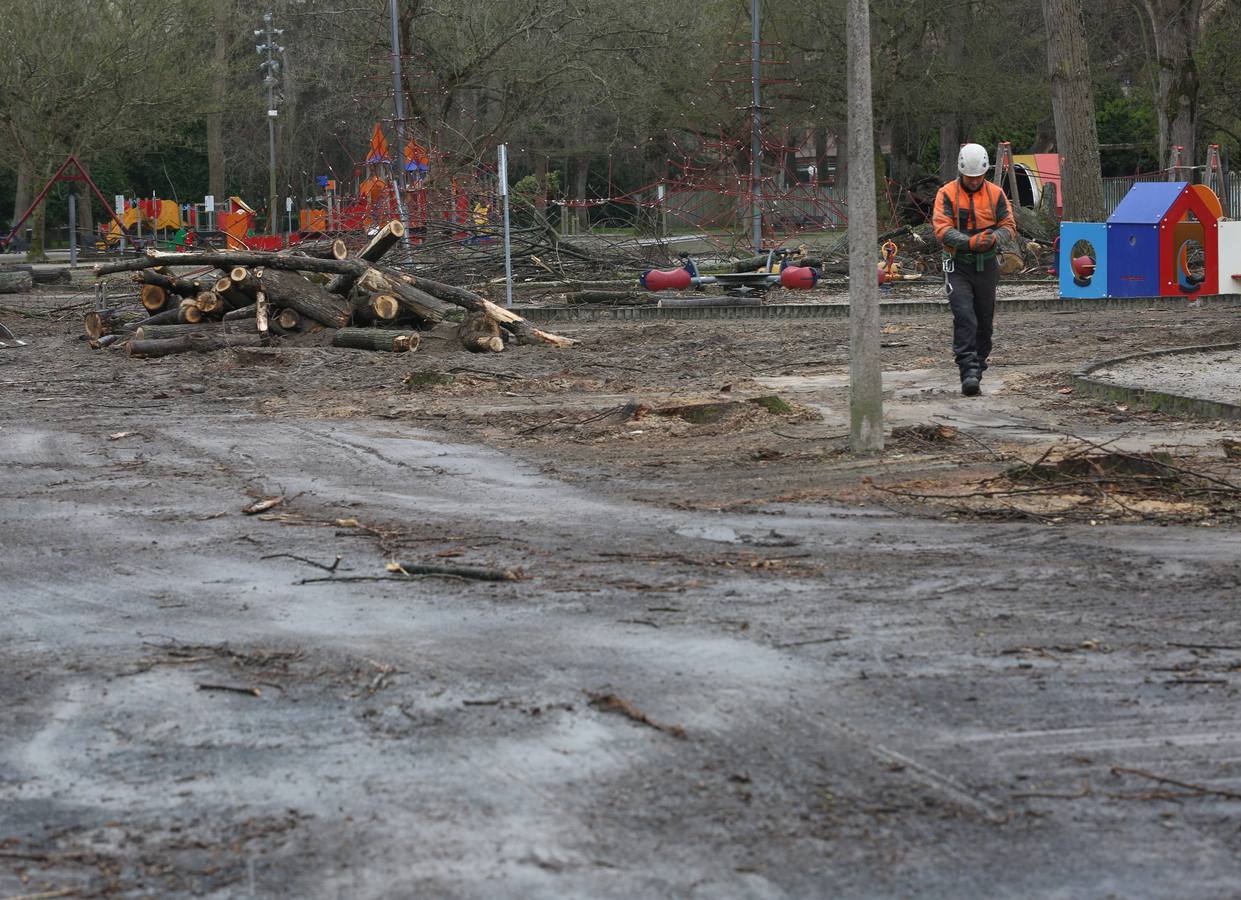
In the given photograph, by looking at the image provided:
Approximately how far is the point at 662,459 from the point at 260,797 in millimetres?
6431

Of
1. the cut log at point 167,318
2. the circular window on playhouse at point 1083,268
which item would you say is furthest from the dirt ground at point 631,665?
the circular window on playhouse at point 1083,268

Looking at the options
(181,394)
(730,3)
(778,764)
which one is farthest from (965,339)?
(730,3)

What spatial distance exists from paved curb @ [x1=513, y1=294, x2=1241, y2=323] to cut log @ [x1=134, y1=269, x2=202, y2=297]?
487 cm

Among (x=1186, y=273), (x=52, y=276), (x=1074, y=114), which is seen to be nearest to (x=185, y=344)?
(x=1186, y=273)

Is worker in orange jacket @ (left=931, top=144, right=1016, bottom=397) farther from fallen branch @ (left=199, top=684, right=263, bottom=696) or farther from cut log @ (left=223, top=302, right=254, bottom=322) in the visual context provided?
cut log @ (left=223, top=302, right=254, bottom=322)

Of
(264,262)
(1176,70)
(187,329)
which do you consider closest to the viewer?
(187,329)

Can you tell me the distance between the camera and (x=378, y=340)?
60.8 feet

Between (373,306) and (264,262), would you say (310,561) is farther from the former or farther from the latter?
(264,262)

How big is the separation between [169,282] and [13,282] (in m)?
12.6

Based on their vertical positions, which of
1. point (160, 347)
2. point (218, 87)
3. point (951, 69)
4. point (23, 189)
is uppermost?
point (951, 69)

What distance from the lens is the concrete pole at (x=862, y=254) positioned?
10.2 m

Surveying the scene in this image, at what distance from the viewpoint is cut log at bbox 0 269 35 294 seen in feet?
103

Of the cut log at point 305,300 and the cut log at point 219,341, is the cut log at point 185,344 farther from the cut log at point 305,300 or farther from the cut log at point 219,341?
the cut log at point 305,300

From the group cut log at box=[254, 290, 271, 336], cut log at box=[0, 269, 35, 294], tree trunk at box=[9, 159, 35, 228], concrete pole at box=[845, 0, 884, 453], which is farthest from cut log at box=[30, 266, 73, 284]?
concrete pole at box=[845, 0, 884, 453]
